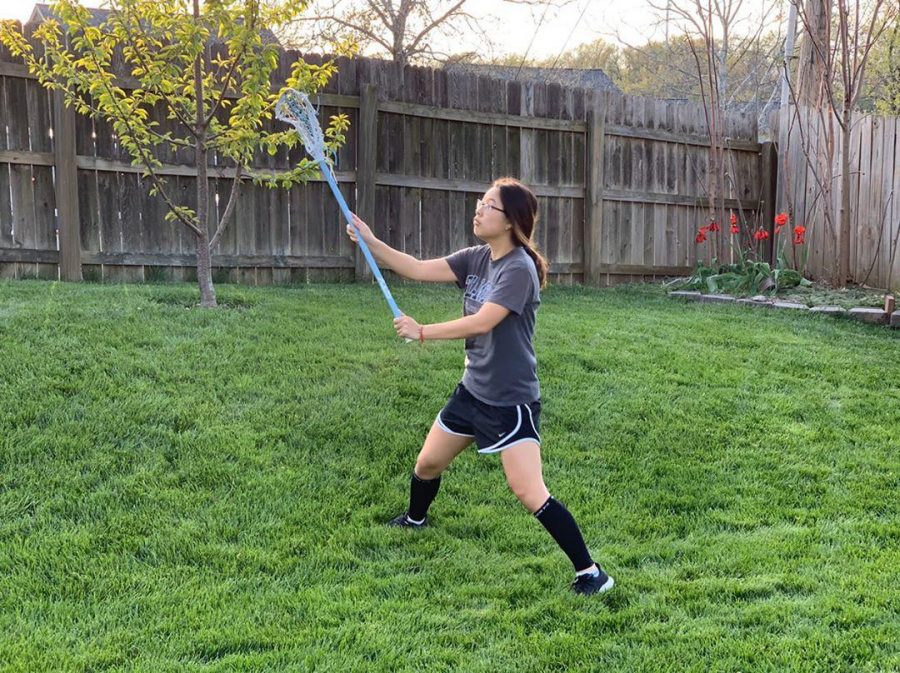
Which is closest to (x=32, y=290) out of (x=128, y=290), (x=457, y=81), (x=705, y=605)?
(x=128, y=290)

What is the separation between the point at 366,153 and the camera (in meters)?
8.19

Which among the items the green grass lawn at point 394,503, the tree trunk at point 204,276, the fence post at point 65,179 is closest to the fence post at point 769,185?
the green grass lawn at point 394,503

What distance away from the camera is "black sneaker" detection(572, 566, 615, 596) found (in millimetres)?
2854

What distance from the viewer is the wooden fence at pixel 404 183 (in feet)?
23.2

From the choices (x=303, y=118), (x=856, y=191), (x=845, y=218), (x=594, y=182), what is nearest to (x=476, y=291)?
(x=303, y=118)

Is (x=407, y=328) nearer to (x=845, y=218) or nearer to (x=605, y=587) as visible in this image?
(x=605, y=587)

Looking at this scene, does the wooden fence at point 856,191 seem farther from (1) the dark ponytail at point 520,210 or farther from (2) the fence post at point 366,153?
(1) the dark ponytail at point 520,210

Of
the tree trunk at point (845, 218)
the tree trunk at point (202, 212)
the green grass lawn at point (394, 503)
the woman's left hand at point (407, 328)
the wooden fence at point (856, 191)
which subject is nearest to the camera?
the green grass lawn at point (394, 503)

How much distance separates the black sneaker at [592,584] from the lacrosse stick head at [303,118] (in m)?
2.13

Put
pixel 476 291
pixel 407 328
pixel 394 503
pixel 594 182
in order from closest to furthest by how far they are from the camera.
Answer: pixel 407 328, pixel 476 291, pixel 394 503, pixel 594 182

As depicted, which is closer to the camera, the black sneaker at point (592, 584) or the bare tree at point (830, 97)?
the black sneaker at point (592, 584)

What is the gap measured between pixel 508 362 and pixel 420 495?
0.78 m

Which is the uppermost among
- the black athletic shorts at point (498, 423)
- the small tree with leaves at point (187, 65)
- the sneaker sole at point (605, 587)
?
the small tree with leaves at point (187, 65)

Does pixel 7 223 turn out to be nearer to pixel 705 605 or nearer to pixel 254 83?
pixel 254 83
